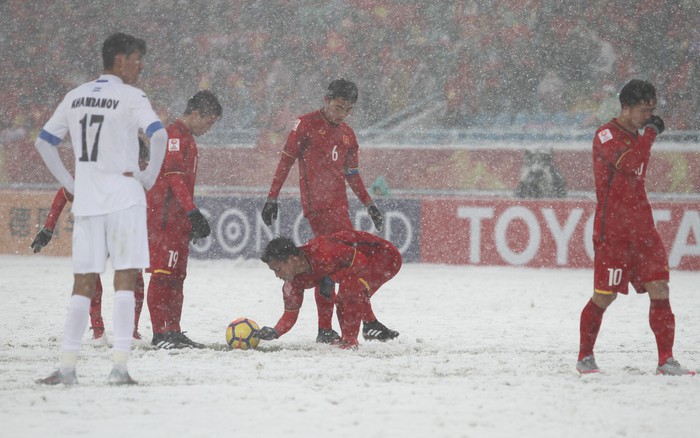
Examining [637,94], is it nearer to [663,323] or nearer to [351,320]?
[663,323]

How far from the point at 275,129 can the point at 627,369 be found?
12968 mm

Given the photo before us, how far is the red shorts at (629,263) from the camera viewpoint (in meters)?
5.18

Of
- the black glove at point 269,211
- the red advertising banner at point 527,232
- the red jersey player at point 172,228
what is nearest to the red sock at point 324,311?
the black glove at point 269,211

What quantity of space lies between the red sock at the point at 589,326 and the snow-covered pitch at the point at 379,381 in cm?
16

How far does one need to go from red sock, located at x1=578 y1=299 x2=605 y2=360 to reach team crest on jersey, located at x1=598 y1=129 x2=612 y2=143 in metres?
0.88

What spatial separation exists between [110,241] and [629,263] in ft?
8.79

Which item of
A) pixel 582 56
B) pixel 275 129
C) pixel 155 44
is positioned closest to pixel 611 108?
pixel 582 56

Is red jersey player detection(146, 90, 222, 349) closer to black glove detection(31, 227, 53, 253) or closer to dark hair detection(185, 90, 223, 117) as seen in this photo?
dark hair detection(185, 90, 223, 117)

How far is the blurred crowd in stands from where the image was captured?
55.9 feet

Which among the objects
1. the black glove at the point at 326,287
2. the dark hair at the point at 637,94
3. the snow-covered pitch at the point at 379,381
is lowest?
the snow-covered pitch at the point at 379,381

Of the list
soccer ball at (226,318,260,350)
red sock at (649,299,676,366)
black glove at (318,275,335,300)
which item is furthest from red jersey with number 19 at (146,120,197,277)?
red sock at (649,299,676,366)

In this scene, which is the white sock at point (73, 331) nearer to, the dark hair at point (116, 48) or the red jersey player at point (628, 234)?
the dark hair at point (116, 48)

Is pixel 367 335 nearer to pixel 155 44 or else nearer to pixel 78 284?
pixel 78 284

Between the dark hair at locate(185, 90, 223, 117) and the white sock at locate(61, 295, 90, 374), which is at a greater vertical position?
the dark hair at locate(185, 90, 223, 117)
